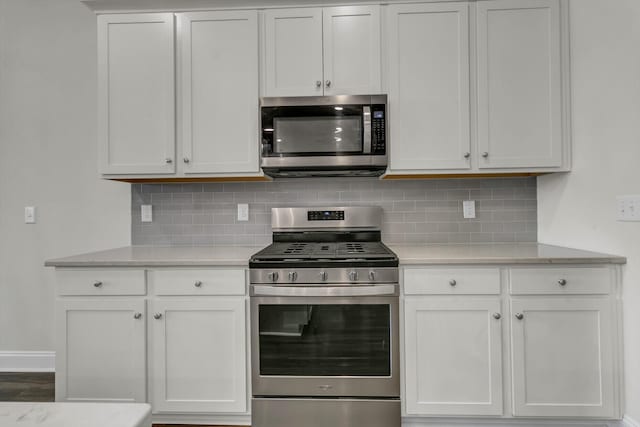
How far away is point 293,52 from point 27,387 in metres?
2.69

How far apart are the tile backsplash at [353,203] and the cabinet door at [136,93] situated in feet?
1.24

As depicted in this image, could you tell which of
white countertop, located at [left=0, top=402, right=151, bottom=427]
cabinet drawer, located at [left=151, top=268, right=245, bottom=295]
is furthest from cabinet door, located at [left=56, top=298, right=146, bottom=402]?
white countertop, located at [left=0, top=402, right=151, bottom=427]

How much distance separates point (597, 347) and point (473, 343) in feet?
1.90

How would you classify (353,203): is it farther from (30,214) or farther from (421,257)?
(30,214)

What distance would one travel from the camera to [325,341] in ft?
6.24

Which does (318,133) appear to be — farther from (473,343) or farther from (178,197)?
(473,343)

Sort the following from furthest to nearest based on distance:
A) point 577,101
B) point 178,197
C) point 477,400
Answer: point 178,197
point 577,101
point 477,400

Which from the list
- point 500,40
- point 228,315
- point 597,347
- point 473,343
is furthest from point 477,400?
point 500,40

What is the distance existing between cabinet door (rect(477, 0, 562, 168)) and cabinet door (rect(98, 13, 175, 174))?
5.97 feet

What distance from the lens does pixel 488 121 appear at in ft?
7.13

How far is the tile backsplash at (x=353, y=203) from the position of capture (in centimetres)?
251

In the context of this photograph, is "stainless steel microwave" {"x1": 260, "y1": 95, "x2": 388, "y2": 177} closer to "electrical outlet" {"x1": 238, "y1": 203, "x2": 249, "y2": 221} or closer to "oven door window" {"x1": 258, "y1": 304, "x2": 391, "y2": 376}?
"electrical outlet" {"x1": 238, "y1": 203, "x2": 249, "y2": 221}

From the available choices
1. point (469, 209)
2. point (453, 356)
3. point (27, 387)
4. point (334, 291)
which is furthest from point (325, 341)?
point (27, 387)

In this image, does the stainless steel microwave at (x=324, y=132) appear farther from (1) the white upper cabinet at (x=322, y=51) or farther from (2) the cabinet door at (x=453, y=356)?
(2) the cabinet door at (x=453, y=356)
